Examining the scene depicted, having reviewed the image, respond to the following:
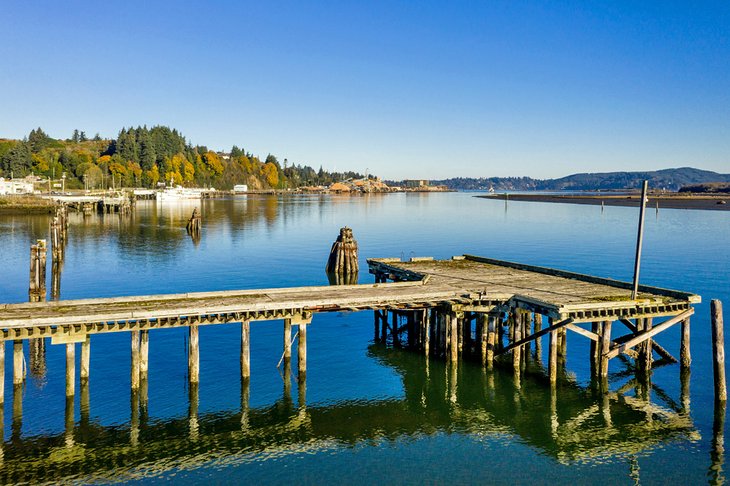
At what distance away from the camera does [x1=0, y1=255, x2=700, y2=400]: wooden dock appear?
25766mm

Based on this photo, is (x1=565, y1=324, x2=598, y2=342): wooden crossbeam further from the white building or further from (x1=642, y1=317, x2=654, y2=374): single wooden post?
the white building

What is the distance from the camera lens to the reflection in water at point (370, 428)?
21.9 meters

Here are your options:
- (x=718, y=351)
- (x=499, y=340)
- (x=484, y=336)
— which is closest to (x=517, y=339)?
(x=484, y=336)

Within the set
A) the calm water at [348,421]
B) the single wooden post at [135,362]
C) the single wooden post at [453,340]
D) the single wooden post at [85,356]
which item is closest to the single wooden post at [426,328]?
the calm water at [348,421]

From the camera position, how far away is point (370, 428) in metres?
25.0

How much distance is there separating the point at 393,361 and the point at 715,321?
15924mm

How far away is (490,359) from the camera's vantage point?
105 ft

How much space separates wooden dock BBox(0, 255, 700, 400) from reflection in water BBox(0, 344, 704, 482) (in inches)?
78.1

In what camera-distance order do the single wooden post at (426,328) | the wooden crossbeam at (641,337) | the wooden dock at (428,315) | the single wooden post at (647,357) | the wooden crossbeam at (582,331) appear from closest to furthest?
the wooden dock at (428,315) → the wooden crossbeam at (582,331) → the wooden crossbeam at (641,337) → the single wooden post at (647,357) → the single wooden post at (426,328)

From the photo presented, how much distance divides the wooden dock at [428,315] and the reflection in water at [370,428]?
78.1 inches

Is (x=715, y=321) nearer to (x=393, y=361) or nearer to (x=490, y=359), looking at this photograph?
(x=490, y=359)

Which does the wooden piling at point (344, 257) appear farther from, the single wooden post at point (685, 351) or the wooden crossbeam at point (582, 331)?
the single wooden post at point (685, 351)

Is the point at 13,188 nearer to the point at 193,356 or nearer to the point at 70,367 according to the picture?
the point at 70,367

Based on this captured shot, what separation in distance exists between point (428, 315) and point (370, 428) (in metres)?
9.87
